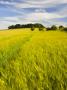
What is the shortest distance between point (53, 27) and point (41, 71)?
189ft

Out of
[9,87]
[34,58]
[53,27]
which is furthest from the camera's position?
[53,27]

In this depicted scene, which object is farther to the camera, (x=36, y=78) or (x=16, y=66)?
(x=16, y=66)

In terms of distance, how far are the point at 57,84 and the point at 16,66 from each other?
4.28ft

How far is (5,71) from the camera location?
21.1ft

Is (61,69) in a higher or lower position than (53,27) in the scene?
higher

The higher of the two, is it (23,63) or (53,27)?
(23,63)

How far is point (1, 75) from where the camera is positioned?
6223mm

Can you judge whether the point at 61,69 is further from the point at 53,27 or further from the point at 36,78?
the point at 53,27

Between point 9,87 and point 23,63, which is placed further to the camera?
point 23,63

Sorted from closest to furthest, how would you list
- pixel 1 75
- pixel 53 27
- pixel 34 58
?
pixel 1 75 < pixel 34 58 < pixel 53 27

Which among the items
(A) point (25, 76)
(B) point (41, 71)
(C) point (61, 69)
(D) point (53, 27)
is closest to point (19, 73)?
(A) point (25, 76)

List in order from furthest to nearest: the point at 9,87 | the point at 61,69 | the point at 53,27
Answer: the point at 53,27 < the point at 61,69 < the point at 9,87

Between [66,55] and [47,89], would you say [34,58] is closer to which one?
[66,55]

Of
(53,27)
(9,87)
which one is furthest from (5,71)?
(53,27)
